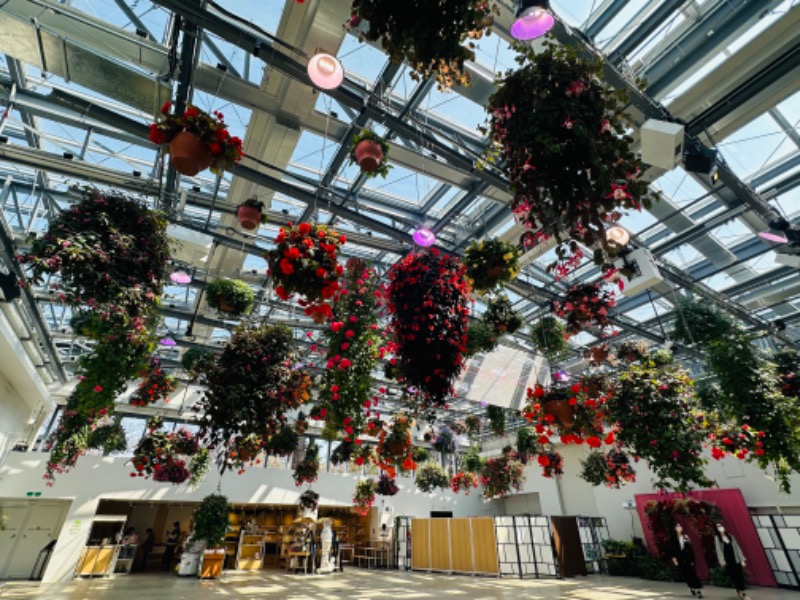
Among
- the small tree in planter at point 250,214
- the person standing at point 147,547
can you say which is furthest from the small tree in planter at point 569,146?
the person standing at point 147,547

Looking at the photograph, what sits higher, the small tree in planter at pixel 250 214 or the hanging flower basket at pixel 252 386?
the small tree in planter at pixel 250 214

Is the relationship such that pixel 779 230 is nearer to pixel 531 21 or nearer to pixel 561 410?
pixel 561 410

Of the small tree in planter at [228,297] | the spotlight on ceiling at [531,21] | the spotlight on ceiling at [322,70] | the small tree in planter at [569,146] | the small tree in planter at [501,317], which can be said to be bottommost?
the small tree in planter at [569,146]

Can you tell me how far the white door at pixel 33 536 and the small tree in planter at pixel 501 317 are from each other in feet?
47.4

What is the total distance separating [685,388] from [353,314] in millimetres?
3553

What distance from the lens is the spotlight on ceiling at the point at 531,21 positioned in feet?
9.60

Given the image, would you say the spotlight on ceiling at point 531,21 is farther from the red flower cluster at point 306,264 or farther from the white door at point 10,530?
the white door at point 10,530

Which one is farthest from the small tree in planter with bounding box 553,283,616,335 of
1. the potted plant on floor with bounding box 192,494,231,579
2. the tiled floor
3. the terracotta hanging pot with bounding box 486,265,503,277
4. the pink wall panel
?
the potted plant on floor with bounding box 192,494,231,579

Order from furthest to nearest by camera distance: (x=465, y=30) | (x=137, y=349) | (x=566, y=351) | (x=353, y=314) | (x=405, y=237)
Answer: (x=405, y=237) < (x=566, y=351) < (x=353, y=314) < (x=137, y=349) < (x=465, y=30)

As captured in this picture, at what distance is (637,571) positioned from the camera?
11.1m

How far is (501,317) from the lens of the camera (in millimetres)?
4926

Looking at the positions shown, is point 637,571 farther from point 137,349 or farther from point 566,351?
point 137,349

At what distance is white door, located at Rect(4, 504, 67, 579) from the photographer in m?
10.9

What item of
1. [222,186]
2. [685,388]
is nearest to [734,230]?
[685,388]
